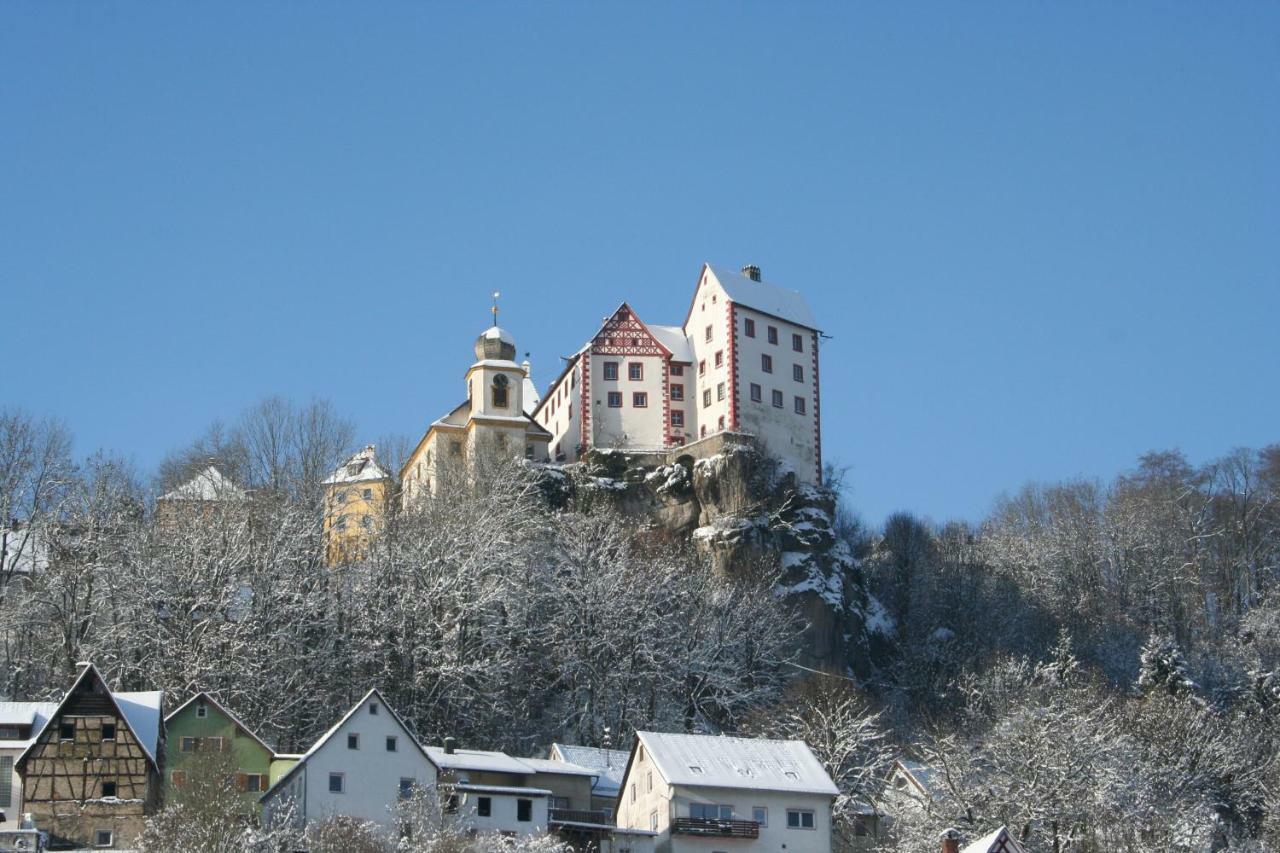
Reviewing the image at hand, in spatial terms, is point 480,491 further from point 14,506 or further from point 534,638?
point 14,506

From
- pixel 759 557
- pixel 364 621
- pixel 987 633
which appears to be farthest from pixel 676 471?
pixel 364 621

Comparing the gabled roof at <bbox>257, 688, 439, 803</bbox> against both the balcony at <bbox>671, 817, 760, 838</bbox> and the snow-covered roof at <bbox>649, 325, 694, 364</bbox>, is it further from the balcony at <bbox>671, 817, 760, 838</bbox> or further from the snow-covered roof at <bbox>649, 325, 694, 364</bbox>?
the snow-covered roof at <bbox>649, 325, 694, 364</bbox>

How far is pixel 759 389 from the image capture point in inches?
4466

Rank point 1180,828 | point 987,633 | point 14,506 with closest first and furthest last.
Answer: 1. point 1180,828
2. point 14,506
3. point 987,633

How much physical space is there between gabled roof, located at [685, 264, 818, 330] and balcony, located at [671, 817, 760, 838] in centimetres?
5286

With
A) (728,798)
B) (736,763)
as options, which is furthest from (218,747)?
(736,763)

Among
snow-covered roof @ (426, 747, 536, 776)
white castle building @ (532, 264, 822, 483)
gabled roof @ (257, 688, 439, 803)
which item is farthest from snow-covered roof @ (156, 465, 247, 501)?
gabled roof @ (257, 688, 439, 803)

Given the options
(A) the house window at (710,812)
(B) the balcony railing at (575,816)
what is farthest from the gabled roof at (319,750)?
(A) the house window at (710,812)

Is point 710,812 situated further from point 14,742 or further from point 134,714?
point 14,742

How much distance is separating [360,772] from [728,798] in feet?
41.6

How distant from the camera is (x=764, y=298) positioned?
118625 mm

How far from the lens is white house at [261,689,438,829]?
6412 centimetres

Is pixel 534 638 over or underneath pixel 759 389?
underneath

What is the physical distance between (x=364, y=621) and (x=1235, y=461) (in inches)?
2721
